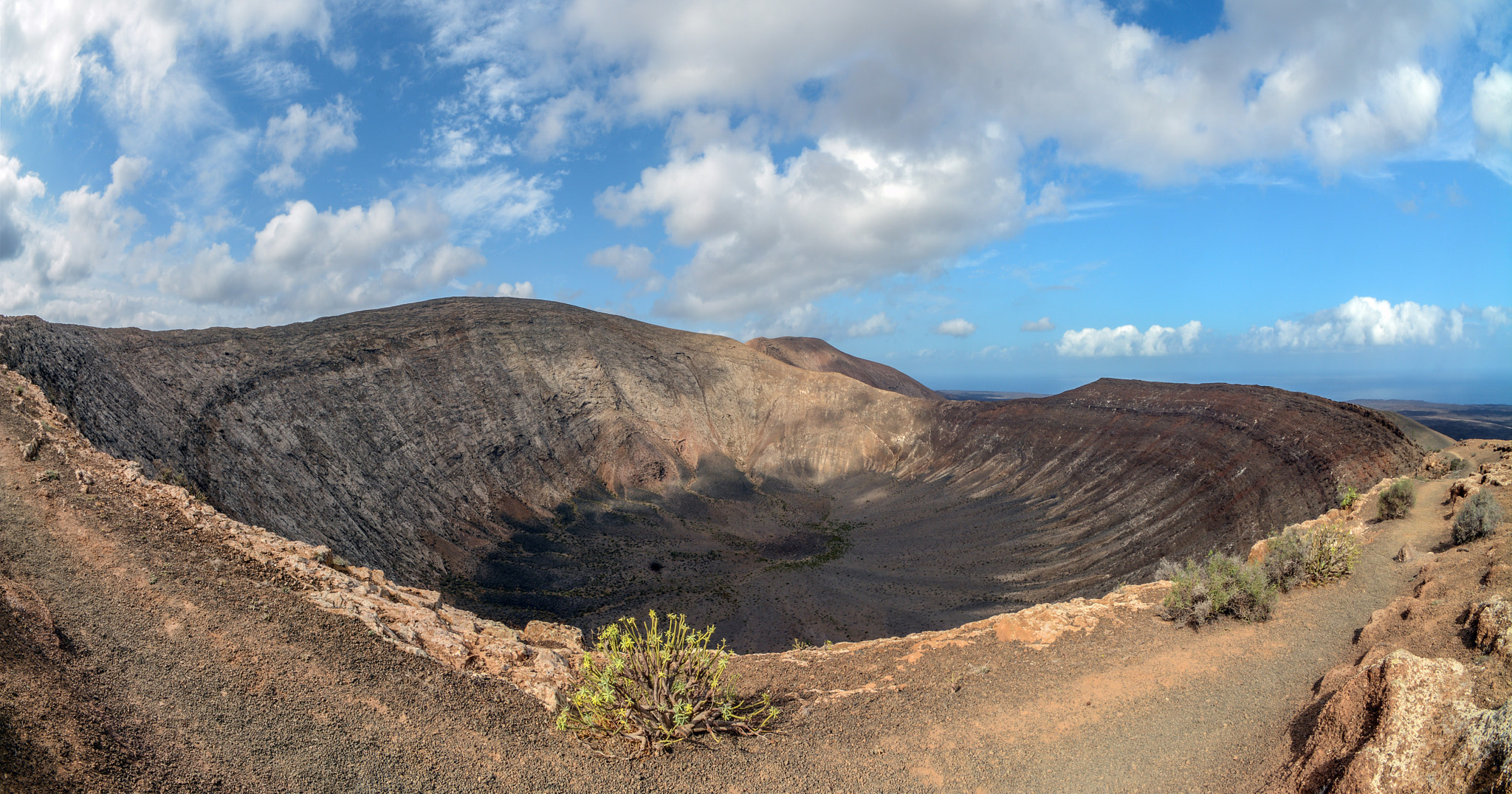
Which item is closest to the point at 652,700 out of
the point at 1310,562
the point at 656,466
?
the point at 1310,562

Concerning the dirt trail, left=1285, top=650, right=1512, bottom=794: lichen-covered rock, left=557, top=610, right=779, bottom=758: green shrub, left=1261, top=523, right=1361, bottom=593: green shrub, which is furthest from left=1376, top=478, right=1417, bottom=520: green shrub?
left=557, top=610, right=779, bottom=758: green shrub

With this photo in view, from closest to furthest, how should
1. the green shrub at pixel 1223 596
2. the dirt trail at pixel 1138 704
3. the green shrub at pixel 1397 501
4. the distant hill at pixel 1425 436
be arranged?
the dirt trail at pixel 1138 704 → the green shrub at pixel 1223 596 → the green shrub at pixel 1397 501 → the distant hill at pixel 1425 436

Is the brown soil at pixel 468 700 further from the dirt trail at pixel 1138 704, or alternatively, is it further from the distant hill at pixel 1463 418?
the distant hill at pixel 1463 418

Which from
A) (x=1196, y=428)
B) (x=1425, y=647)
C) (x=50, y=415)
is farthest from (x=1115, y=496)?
(x=50, y=415)

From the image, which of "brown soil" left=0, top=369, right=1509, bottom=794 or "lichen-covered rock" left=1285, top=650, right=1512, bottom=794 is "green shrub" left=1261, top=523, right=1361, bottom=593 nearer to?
"brown soil" left=0, top=369, right=1509, bottom=794

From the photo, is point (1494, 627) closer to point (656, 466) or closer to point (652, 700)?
point (652, 700)

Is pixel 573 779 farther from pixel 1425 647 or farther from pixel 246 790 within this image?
pixel 1425 647

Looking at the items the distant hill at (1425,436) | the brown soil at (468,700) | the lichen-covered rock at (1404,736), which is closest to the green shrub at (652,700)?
the brown soil at (468,700)
